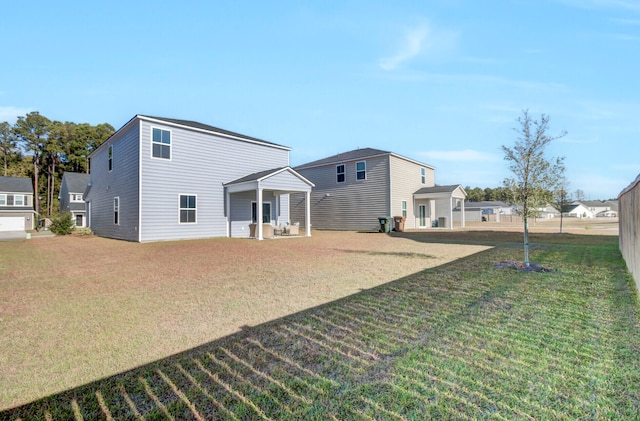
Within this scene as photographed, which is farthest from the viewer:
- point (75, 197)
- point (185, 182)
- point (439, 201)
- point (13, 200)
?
point (75, 197)

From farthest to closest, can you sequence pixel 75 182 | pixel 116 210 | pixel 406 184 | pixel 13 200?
pixel 75 182 < pixel 13 200 < pixel 406 184 < pixel 116 210

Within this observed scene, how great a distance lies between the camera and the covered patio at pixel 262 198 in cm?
1418

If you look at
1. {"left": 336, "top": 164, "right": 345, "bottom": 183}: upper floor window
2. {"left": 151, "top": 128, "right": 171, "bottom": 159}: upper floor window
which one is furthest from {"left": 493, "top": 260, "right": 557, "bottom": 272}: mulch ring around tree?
{"left": 336, "top": 164, "right": 345, "bottom": 183}: upper floor window

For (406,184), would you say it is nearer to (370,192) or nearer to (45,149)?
(370,192)

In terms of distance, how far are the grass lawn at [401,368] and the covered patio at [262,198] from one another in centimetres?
1015

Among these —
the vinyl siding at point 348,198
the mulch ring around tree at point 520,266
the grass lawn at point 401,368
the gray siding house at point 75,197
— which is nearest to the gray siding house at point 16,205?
the gray siding house at point 75,197

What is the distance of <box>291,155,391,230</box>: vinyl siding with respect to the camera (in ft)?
65.9

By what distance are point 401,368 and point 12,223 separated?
41837 mm

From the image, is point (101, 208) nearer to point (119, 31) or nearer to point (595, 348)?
point (119, 31)

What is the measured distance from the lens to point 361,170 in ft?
69.2

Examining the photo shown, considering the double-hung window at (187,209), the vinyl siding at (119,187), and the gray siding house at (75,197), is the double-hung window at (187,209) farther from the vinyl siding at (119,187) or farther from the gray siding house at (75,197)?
Result: the gray siding house at (75,197)

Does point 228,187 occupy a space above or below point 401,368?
above

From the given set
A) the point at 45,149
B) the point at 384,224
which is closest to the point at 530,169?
the point at 384,224

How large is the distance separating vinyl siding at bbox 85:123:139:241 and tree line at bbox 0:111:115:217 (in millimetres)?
29382
